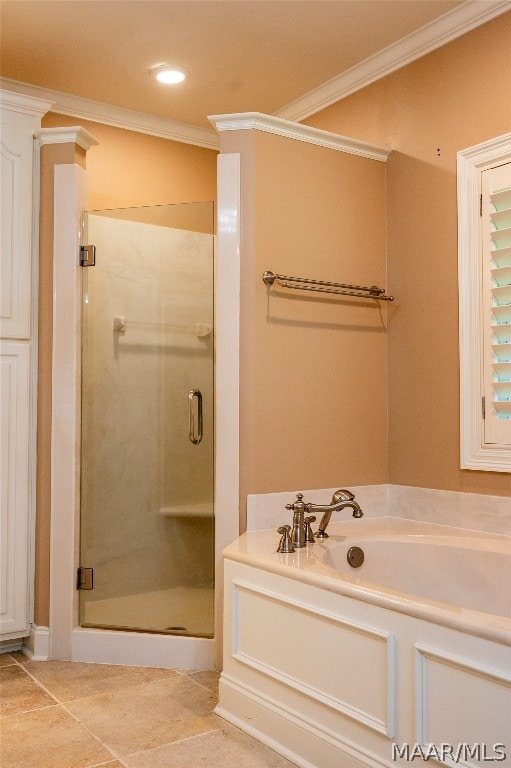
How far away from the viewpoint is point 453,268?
288cm

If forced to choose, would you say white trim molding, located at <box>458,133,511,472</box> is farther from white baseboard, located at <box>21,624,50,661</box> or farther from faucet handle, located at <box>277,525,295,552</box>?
white baseboard, located at <box>21,624,50,661</box>

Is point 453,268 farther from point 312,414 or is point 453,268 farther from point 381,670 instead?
point 381,670

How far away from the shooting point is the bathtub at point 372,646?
1.64m

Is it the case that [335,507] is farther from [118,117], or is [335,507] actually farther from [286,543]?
[118,117]

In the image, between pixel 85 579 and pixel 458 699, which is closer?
pixel 458 699

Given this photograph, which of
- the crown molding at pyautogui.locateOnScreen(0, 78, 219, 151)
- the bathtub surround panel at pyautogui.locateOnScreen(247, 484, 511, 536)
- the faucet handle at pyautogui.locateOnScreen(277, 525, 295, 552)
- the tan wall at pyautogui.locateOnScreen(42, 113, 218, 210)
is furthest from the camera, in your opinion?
the tan wall at pyautogui.locateOnScreen(42, 113, 218, 210)

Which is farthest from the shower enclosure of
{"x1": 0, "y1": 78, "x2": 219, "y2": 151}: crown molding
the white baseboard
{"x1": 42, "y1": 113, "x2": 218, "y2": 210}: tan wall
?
{"x1": 0, "y1": 78, "x2": 219, "y2": 151}: crown molding

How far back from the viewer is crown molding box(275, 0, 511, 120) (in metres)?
2.72

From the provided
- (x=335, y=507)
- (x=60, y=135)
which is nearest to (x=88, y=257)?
(x=60, y=135)

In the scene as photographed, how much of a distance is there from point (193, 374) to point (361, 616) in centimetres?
136

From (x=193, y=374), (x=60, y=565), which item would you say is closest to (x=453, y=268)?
(x=193, y=374)

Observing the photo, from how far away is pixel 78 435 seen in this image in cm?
302

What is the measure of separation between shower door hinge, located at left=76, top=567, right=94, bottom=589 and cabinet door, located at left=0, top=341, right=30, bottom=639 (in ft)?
0.78

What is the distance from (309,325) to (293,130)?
806mm
